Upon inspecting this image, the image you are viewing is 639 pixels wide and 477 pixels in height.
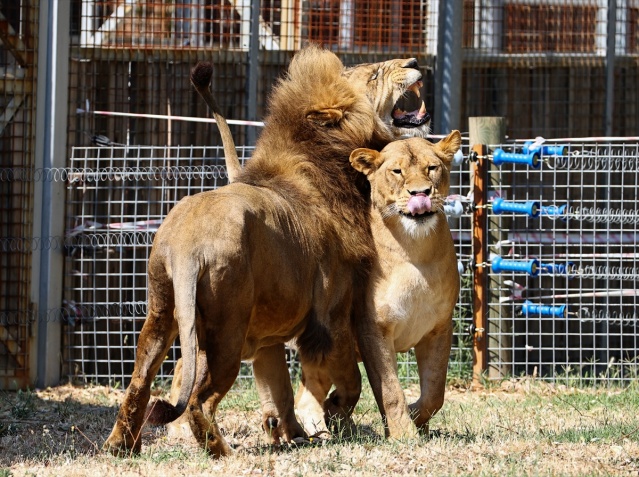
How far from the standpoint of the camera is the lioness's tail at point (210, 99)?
6.77 meters

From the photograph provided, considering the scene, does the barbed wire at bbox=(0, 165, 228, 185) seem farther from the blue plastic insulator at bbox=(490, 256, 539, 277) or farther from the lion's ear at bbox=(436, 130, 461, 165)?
the lion's ear at bbox=(436, 130, 461, 165)

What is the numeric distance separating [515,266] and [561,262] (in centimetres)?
110

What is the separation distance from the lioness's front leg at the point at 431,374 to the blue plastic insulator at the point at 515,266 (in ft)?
7.64

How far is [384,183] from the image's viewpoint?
643 cm

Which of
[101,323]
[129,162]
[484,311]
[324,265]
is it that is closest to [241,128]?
[129,162]

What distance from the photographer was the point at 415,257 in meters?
6.38

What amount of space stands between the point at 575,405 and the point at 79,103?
16.1 feet

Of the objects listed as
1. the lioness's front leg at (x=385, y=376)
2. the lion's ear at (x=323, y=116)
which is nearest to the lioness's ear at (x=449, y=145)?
the lion's ear at (x=323, y=116)

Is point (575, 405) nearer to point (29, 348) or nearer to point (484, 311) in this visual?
point (484, 311)

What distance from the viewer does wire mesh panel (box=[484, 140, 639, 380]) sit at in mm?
8984

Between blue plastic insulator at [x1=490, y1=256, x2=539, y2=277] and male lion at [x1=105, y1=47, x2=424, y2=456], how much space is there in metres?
2.35

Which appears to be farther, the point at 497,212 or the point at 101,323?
the point at 101,323

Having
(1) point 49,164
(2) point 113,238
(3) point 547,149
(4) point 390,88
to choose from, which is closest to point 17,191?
(1) point 49,164

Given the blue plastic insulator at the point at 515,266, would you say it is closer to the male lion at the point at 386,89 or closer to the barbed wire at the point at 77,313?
the male lion at the point at 386,89
